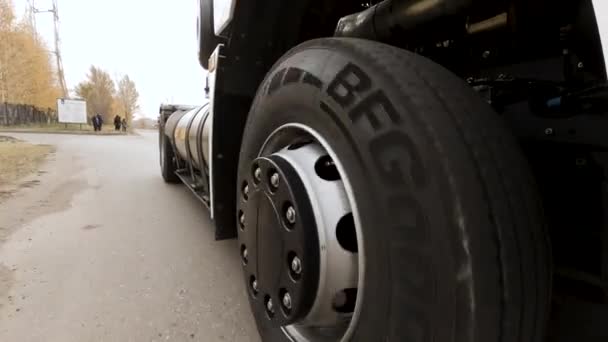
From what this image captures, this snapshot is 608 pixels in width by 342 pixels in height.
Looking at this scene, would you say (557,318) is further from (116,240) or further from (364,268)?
(116,240)

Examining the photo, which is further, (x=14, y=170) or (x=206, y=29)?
(x=14, y=170)

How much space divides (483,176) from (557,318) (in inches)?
23.2

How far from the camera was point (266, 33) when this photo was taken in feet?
5.52

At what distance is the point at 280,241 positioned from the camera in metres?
1.06

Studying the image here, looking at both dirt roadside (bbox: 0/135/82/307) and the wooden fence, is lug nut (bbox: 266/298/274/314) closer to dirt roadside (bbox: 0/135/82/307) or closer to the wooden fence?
dirt roadside (bbox: 0/135/82/307)

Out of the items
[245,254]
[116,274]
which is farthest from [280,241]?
[116,274]

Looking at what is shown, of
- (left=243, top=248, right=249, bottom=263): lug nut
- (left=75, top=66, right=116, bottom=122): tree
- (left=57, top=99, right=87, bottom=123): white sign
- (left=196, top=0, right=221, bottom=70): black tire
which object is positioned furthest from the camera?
(left=75, top=66, right=116, bottom=122): tree

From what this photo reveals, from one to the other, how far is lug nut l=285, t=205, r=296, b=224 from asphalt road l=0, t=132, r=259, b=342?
909mm

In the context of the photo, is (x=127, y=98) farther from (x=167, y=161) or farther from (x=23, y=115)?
(x=167, y=161)

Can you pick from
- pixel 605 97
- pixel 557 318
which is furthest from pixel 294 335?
pixel 605 97

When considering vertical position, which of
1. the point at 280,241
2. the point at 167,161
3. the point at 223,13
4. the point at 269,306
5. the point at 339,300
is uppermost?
the point at 223,13

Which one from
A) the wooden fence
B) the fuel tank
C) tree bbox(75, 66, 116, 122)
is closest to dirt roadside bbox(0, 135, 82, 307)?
the fuel tank

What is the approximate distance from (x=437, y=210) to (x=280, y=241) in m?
0.52

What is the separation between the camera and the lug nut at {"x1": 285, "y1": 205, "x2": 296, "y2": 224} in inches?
39.6
